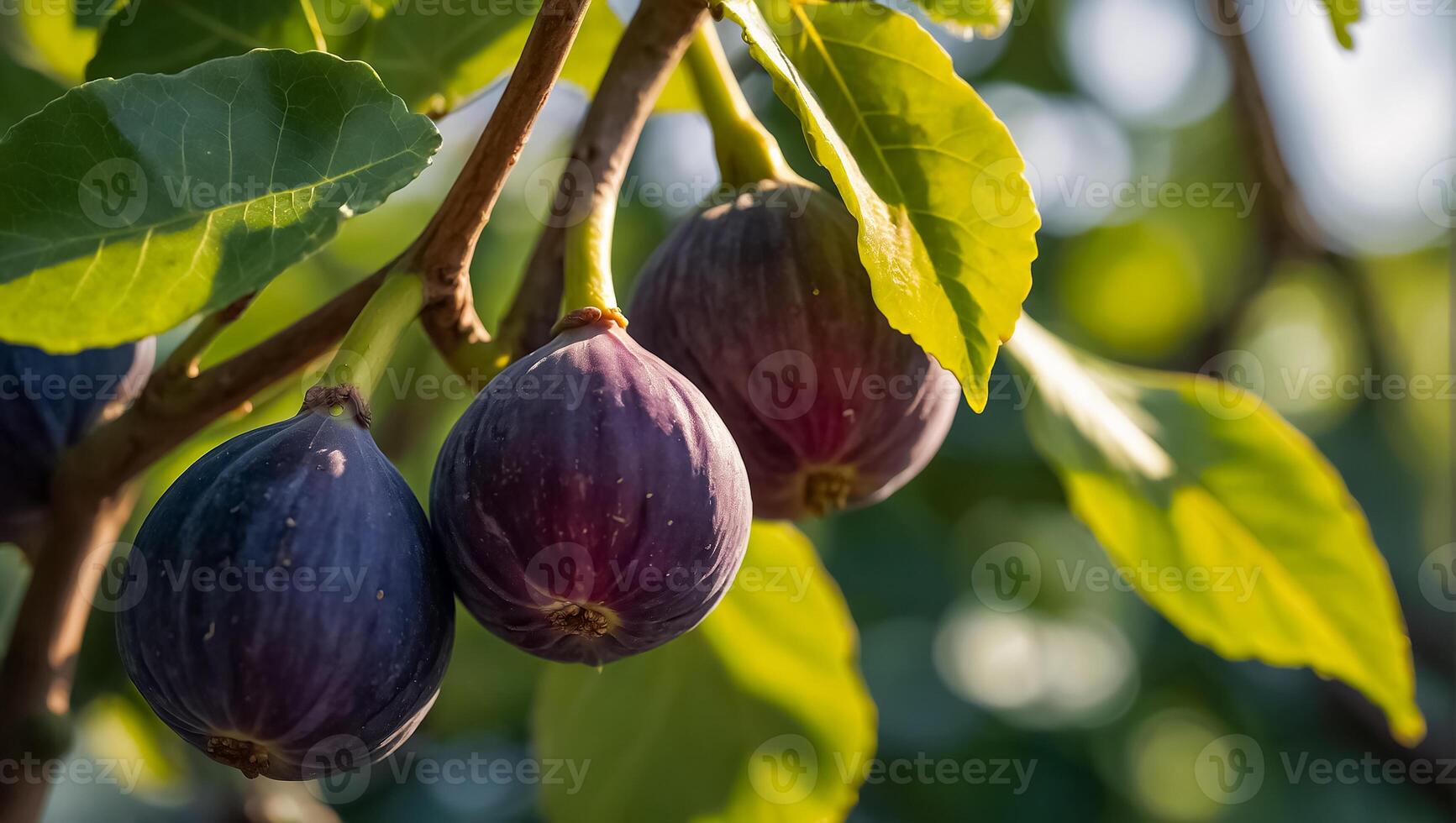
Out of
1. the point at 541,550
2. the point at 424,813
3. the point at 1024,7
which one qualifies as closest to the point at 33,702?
the point at 541,550

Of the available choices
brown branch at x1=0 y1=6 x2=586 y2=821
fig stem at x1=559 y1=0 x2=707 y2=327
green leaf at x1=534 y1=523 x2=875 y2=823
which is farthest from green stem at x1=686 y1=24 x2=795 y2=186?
green leaf at x1=534 y1=523 x2=875 y2=823

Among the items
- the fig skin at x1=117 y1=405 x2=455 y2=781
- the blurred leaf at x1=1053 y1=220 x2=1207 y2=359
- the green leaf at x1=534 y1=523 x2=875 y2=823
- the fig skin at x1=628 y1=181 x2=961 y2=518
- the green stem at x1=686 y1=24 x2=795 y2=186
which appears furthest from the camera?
the blurred leaf at x1=1053 y1=220 x2=1207 y2=359

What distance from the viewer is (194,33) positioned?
3.63ft

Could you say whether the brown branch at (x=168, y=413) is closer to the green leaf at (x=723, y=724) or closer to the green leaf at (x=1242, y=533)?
the green leaf at (x=723, y=724)

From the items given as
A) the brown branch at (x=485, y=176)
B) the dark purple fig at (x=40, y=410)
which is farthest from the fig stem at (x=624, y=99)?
the dark purple fig at (x=40, y=410)

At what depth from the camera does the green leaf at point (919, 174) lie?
861 mm

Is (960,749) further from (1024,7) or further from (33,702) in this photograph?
(33,702)

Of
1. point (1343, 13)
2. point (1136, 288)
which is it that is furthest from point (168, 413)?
point (1136, 288)

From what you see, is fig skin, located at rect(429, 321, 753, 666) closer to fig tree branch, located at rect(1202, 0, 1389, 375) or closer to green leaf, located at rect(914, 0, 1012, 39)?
green leaf, located at rect(914, 0, 1012, 39)

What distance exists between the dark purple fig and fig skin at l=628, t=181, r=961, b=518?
1.67 feet

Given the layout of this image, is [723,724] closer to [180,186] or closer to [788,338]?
[788,338]

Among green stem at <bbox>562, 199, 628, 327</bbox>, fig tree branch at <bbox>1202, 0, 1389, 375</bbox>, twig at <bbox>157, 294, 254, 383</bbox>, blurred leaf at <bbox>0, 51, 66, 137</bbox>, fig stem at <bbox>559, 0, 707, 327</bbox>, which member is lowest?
fig tree branch at <bbox>1202, 0, 1389, 375</bbox>

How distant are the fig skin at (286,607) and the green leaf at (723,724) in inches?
30.2

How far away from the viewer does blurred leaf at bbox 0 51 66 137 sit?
1.38 m
